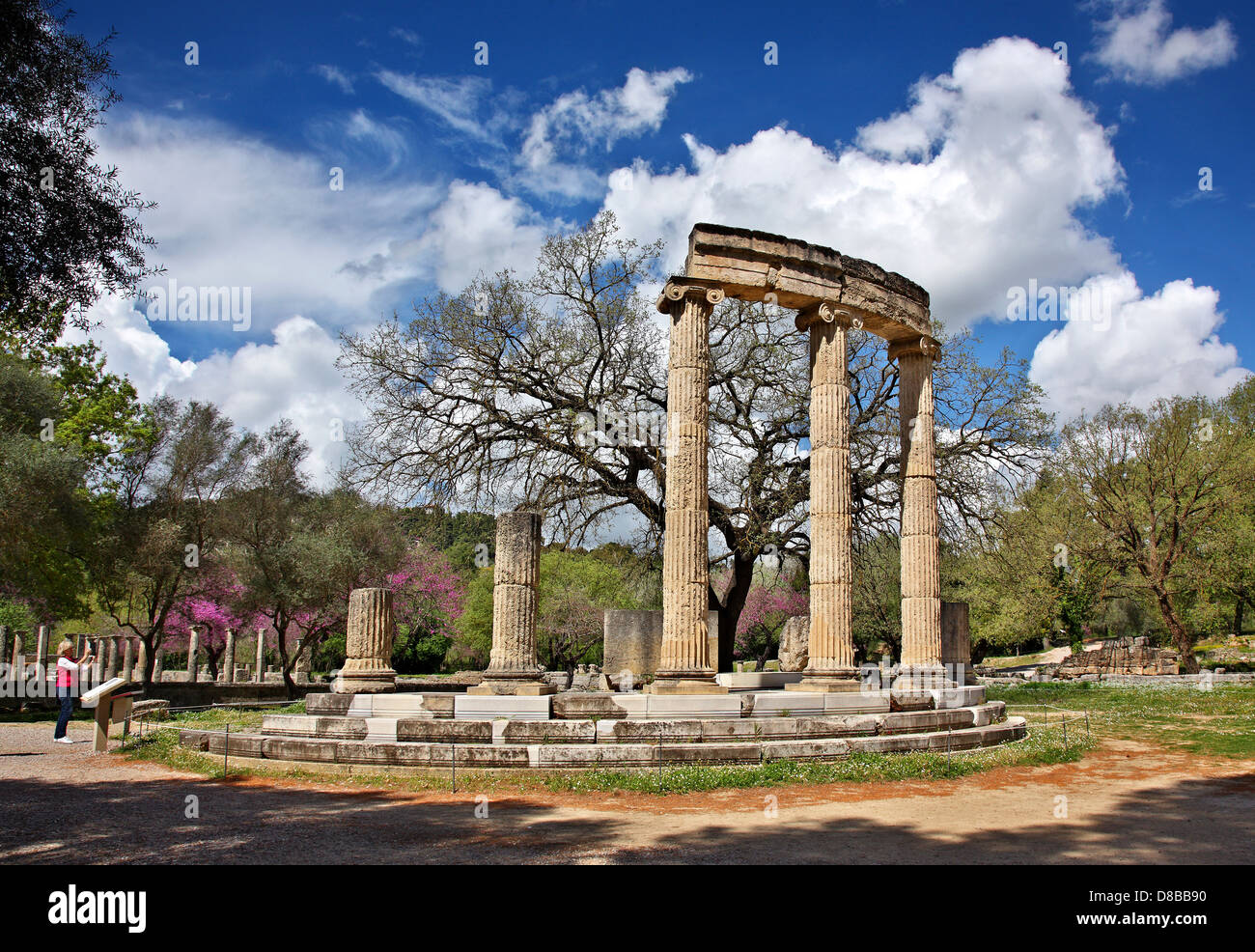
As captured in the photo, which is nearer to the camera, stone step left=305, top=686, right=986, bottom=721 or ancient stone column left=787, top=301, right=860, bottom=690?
stone step left=305, top=686, right=986, bottom=721

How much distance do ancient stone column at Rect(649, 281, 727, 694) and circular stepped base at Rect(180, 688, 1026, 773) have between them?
1204 millimetres

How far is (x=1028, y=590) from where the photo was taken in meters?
30.0

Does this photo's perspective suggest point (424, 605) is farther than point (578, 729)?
Yes

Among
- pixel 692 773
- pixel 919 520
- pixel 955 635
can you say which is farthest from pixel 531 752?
pixel 955 635

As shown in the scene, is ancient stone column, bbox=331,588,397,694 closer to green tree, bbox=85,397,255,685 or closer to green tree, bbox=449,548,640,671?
green tree, bbox=85,397,255,685

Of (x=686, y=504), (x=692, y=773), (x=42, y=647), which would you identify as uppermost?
(x=686, y=504)

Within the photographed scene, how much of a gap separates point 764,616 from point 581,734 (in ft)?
103

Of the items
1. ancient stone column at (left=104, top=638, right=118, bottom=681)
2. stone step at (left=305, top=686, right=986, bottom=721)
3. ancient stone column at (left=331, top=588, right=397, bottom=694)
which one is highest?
ancient stone column at (left=331, top=588, right=397, bottom=694)

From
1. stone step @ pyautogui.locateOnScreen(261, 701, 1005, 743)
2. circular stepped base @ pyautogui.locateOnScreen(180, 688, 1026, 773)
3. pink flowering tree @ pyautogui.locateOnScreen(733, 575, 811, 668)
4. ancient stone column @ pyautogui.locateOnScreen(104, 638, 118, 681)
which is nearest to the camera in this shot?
circular stepped base @ pyautogui.locateOnScreen(180, 688, 1026, 773)

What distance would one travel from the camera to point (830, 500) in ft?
50.3

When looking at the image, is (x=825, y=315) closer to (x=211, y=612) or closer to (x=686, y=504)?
(x=686, y=504)

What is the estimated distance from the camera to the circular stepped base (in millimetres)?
10414

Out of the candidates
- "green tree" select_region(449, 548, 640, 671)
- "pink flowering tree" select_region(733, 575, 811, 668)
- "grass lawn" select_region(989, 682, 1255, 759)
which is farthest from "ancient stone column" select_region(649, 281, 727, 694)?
"pink flowering tree" select_region(733, 575, 811, 668)
